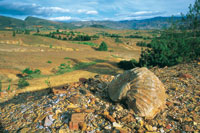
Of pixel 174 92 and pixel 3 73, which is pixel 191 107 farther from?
pixel 3 73

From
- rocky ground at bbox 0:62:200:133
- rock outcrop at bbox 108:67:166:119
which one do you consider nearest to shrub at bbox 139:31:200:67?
rocky ground at bbox 0:62:200:133

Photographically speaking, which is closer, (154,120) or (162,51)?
(154,120)

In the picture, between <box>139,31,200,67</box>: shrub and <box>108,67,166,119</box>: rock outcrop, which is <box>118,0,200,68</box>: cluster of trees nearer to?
<box>139,31,200,67</box>: shrub

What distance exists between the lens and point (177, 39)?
490 inches

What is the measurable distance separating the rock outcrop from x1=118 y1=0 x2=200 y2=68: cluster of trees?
7.76m

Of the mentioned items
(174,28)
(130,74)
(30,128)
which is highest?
(174,28)

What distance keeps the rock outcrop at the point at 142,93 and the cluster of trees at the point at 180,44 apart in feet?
25.4

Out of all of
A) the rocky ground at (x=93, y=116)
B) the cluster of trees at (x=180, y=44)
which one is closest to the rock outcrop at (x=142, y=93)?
the rocky ground at (x=93, y=116)

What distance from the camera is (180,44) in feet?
39.1

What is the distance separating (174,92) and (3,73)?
13850 millimetres

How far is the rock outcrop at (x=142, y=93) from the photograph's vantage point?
10.4ft

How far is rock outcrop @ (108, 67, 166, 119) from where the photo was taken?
3.18 m

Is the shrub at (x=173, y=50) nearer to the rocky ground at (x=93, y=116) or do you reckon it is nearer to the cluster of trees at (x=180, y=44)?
the cluster of trees at (x=180, y=44)

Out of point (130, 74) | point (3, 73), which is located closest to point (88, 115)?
point (130, 74)
